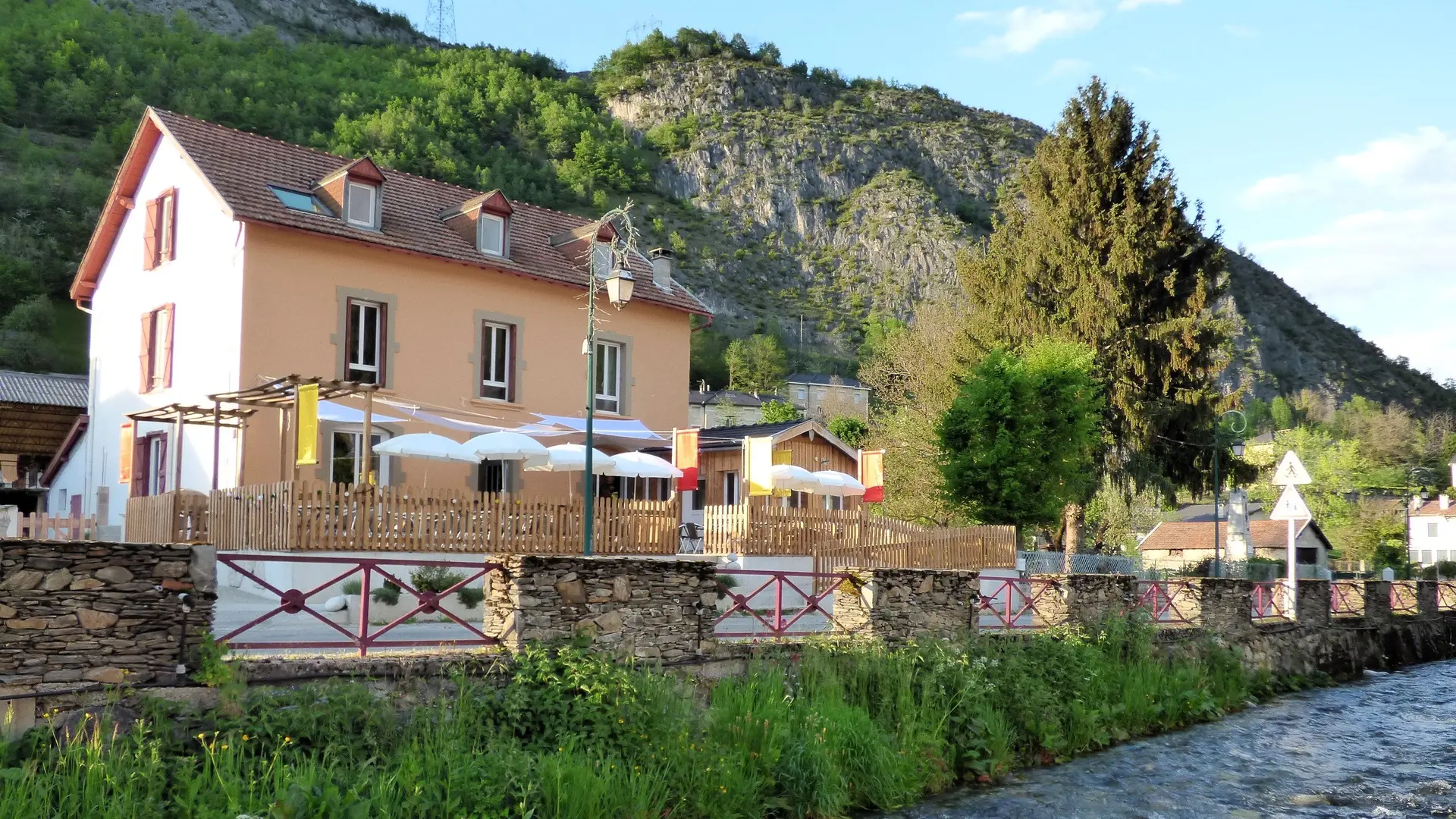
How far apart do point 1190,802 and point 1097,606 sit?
544cm

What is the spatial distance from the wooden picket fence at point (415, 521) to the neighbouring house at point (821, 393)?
6385cm

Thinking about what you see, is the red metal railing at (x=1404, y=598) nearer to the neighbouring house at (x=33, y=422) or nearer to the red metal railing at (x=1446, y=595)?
the red metal railing at (x=1446, y=595)

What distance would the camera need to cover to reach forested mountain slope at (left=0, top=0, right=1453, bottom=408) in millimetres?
75938

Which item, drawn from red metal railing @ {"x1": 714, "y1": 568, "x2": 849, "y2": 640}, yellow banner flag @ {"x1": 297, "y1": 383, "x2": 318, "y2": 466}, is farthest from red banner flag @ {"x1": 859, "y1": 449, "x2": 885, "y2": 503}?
yellow banner flag @ {"x1": 297, "y1": 383, "x2": 318, "y2": 466}

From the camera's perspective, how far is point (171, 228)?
2364 cm

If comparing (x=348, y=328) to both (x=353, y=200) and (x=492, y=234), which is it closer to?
(x=353, y=200)

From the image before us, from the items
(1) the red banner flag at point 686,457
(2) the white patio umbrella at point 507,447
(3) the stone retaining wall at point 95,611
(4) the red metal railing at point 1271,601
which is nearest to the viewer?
(3) the stone retaining wall at point 95,611

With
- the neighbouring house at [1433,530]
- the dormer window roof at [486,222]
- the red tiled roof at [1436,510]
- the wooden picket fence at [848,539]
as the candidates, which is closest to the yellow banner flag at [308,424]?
the wooden picket fence at [848,539]

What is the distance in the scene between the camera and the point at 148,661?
7770 millimetres

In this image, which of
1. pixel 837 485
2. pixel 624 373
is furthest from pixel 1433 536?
pixel 624 373

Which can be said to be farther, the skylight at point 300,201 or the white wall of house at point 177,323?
the skylight at point 300,201

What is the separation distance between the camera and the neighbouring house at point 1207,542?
178 feet

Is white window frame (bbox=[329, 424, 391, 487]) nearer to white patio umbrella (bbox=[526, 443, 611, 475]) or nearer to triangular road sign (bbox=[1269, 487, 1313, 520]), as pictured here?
white patio umbrella (bbox=[526, 443, 611, 475])

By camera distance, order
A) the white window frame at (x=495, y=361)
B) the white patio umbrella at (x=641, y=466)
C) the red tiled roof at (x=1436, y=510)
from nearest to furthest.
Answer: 1. the white patio umbrella at (x=641, y=466)
2. the white window frame at (x=495, y=361)
3. the red tiled roof at (x=1436, y=510)
